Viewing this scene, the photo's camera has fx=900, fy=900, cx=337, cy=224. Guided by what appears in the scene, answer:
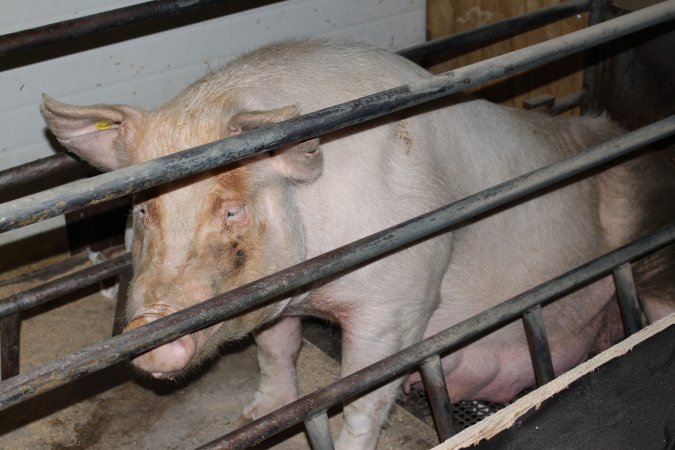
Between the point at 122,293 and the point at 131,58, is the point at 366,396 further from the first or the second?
the point at 131,58

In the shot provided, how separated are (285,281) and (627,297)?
5.23ft

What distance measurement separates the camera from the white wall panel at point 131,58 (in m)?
4.46

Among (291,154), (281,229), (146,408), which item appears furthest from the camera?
(146,408)

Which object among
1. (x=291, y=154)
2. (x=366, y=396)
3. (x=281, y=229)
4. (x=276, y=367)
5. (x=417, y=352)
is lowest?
(x=276, y=367)

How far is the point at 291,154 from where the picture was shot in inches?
105

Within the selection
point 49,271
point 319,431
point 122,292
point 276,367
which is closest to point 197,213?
point 319,431

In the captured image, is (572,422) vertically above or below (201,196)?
below

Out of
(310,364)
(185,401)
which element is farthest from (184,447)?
(310,364)

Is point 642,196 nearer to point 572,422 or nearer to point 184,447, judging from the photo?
point 572,422

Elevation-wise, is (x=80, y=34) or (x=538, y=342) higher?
(x=80, y=34)

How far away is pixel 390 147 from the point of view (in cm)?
306

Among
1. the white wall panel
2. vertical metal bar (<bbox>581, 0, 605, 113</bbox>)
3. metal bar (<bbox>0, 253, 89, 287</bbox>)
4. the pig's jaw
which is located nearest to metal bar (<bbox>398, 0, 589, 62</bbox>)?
vertical metal bar (<bbox>581, 0, 605, 113</bbox>)

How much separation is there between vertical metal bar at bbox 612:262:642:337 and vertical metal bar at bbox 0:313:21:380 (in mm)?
2422

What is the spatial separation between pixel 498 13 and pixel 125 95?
2112 mm
